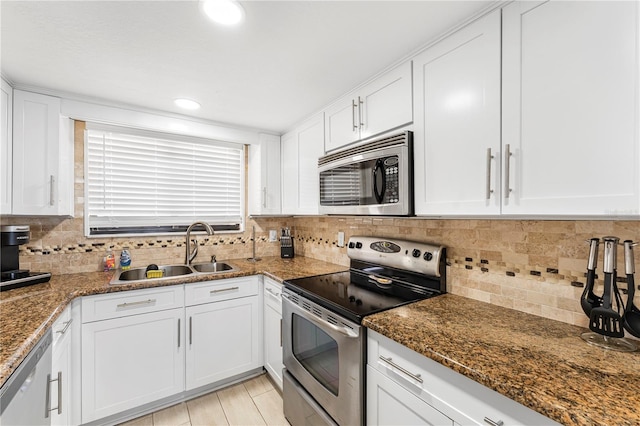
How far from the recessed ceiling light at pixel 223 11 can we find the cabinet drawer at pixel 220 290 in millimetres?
1662

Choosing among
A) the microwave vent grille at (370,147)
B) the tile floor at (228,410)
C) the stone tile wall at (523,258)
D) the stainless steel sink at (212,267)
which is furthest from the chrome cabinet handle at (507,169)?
the stainless steel sink at (212,267)

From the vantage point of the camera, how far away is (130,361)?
1.87 meters

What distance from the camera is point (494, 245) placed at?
1457 millimetres

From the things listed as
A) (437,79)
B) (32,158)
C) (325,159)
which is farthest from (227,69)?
(32,158)

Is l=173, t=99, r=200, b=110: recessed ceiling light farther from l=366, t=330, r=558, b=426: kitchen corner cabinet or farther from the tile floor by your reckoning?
the tile floor

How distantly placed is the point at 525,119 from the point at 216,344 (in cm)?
232

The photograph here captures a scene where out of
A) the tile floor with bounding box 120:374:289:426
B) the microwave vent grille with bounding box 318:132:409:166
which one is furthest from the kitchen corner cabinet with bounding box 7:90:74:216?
the microwave vent grille with bounding box 318:132:409:166

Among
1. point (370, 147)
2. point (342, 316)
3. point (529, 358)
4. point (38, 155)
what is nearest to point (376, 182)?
point (370, 147)

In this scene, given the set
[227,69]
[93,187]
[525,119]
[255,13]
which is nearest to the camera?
[525,119]

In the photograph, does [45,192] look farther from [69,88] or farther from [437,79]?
[437,79]

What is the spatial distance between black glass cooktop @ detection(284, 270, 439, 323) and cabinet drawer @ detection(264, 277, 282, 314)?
0.23 meters

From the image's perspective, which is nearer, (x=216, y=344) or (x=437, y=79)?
(x=437, y=79)

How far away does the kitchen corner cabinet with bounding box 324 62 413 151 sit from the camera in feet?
4.96

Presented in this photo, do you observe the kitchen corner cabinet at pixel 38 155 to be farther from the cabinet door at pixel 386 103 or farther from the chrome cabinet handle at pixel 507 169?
the chrome cabinet handle at pixel 507 169
